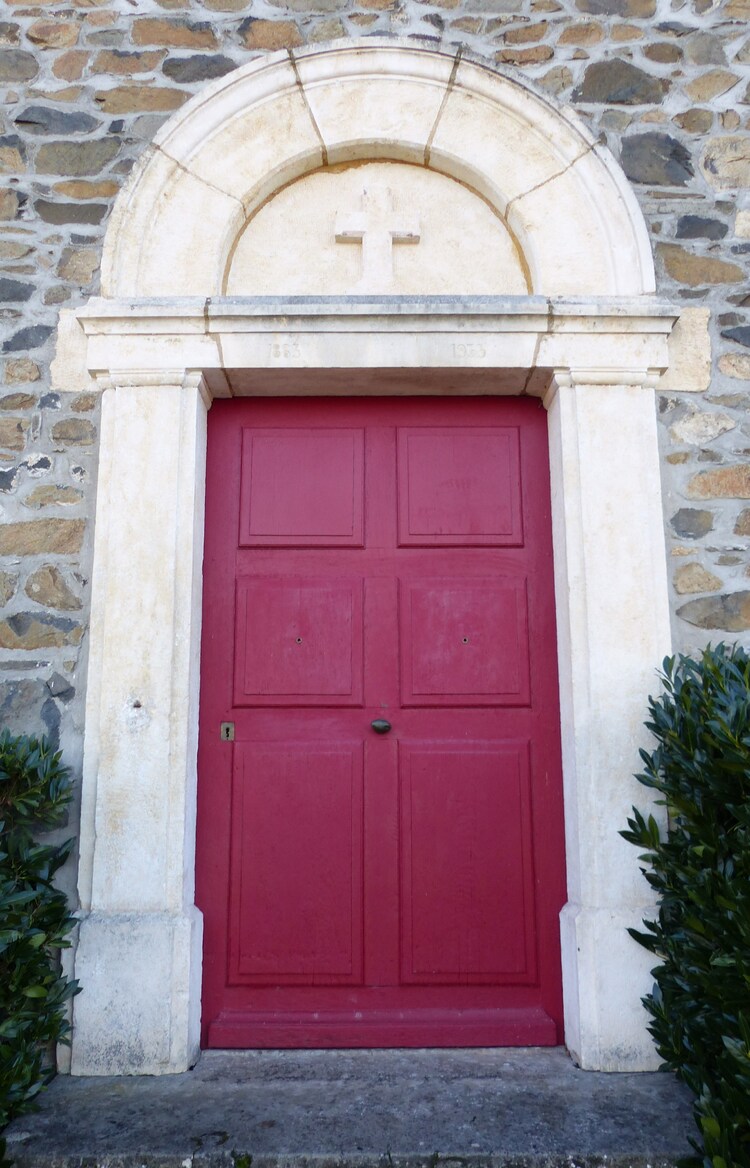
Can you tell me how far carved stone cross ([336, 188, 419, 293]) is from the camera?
3.22 m

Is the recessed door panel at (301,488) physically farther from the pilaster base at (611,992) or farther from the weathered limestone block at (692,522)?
the pilaster base at (611,992)

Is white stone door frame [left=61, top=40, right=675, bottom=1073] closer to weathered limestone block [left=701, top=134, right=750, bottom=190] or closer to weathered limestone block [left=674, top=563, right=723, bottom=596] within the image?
weathered limestone block [left=674, top=563, right=723, bottom=596]

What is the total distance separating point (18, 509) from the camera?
3029 mm

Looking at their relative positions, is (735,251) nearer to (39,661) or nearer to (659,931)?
(659,931)

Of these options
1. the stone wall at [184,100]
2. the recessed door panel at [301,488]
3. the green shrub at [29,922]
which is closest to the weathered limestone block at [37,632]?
the stone wall at [184,100]

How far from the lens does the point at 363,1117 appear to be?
238 centimetres

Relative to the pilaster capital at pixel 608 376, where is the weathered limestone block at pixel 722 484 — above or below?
below

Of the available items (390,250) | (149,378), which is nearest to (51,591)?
(149,378)

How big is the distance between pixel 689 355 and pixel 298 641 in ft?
5.64

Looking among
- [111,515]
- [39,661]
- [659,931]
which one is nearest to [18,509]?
[111,515]

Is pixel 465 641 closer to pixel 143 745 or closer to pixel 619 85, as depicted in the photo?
Answer: pixel 143 745

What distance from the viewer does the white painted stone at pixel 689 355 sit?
3.09 m

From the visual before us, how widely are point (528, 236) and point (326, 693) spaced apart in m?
1.81

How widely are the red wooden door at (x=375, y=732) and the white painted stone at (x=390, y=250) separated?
43 centimetres
